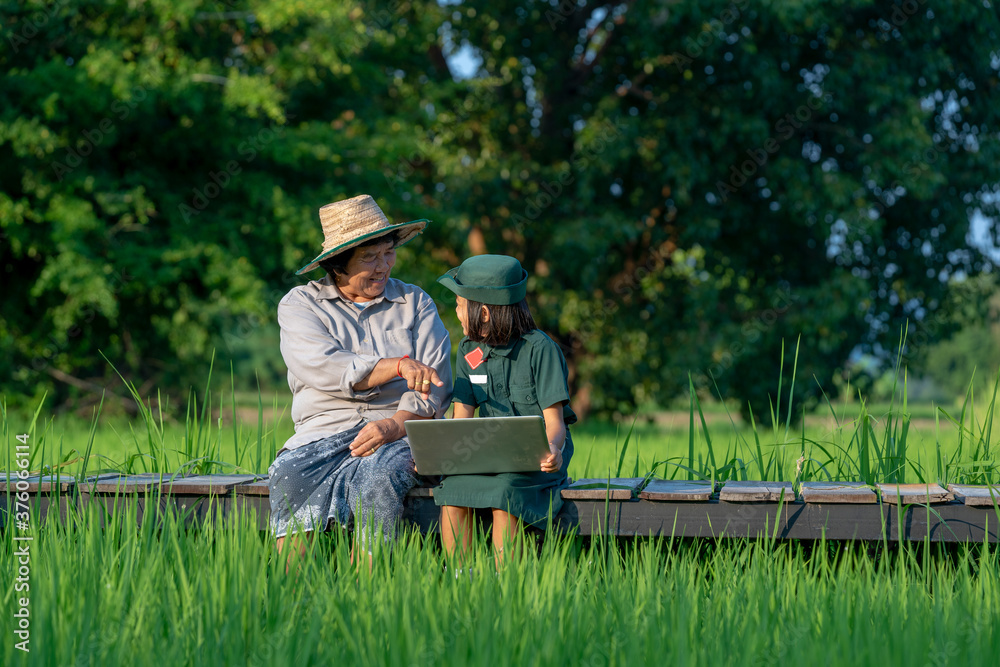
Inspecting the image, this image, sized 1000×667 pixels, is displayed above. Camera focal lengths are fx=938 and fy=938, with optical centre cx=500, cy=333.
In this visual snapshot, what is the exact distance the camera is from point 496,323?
10.9ft

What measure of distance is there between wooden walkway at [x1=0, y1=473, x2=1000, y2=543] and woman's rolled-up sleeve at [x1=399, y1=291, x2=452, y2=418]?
1.02ft

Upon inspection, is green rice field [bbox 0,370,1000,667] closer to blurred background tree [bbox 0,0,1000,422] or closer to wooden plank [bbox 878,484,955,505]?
wooden plank [bbox 878,484,955,505]

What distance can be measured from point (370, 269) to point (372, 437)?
68cm

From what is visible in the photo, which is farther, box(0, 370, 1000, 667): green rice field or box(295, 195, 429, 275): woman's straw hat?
box(295, 195, 429, 275): woman's straw hat

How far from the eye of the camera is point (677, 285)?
15312 millimetres

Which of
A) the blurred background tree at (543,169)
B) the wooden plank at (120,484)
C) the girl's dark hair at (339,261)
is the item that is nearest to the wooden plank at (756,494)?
the girl's dark hair at (339,261)

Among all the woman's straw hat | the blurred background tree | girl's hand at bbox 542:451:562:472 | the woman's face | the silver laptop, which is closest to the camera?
the silver laptop

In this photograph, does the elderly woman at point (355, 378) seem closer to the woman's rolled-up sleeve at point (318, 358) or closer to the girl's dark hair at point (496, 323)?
the woman's rolled-up sleeve at point (318, 358)

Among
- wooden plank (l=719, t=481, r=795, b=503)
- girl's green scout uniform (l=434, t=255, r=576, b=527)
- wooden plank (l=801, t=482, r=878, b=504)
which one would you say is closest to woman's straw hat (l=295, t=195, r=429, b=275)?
girl's green scout uniform (l=434, t=255, r=576, b=527)

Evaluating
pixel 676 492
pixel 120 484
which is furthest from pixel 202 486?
pixel 676 492

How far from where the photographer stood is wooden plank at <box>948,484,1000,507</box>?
296cm

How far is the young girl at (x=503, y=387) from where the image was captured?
310cm

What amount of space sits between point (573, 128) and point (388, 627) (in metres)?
14.5

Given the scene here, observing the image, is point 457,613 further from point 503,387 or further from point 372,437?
point 503,387
